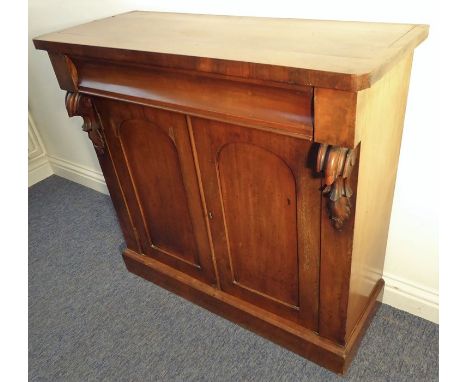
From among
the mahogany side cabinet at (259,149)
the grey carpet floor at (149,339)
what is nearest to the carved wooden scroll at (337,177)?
the mahogany side cabinet at (259,149)

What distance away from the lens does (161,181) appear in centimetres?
134

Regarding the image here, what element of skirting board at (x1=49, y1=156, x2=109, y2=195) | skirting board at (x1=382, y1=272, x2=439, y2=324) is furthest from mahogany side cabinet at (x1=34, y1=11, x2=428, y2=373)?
skirting board at (x1=49, y1=156, x2=109, y2=195)

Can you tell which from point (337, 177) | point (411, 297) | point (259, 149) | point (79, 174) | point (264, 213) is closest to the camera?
point (337, 177)

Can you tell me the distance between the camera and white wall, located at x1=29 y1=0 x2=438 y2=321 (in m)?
1.04

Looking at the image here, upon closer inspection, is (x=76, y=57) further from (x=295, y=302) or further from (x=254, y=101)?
Result: (x=295, y=302)

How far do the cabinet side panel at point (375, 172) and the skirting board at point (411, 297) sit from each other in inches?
5.5

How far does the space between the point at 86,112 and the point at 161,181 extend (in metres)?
0.33

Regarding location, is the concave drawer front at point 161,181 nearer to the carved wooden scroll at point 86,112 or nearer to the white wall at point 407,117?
the carved wooden scroll at point 86,112

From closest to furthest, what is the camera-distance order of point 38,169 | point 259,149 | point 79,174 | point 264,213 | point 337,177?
point 337,177 → point 259,149 → point 264,213 → point 79,174 → point 38,169

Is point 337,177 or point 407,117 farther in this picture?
point 407,117

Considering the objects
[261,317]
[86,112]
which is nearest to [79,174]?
[86,112]

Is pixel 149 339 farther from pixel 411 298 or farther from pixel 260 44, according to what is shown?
pixel 260 44

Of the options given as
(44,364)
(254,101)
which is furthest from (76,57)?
(44,364)

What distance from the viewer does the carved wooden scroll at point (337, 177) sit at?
0.83 meters
